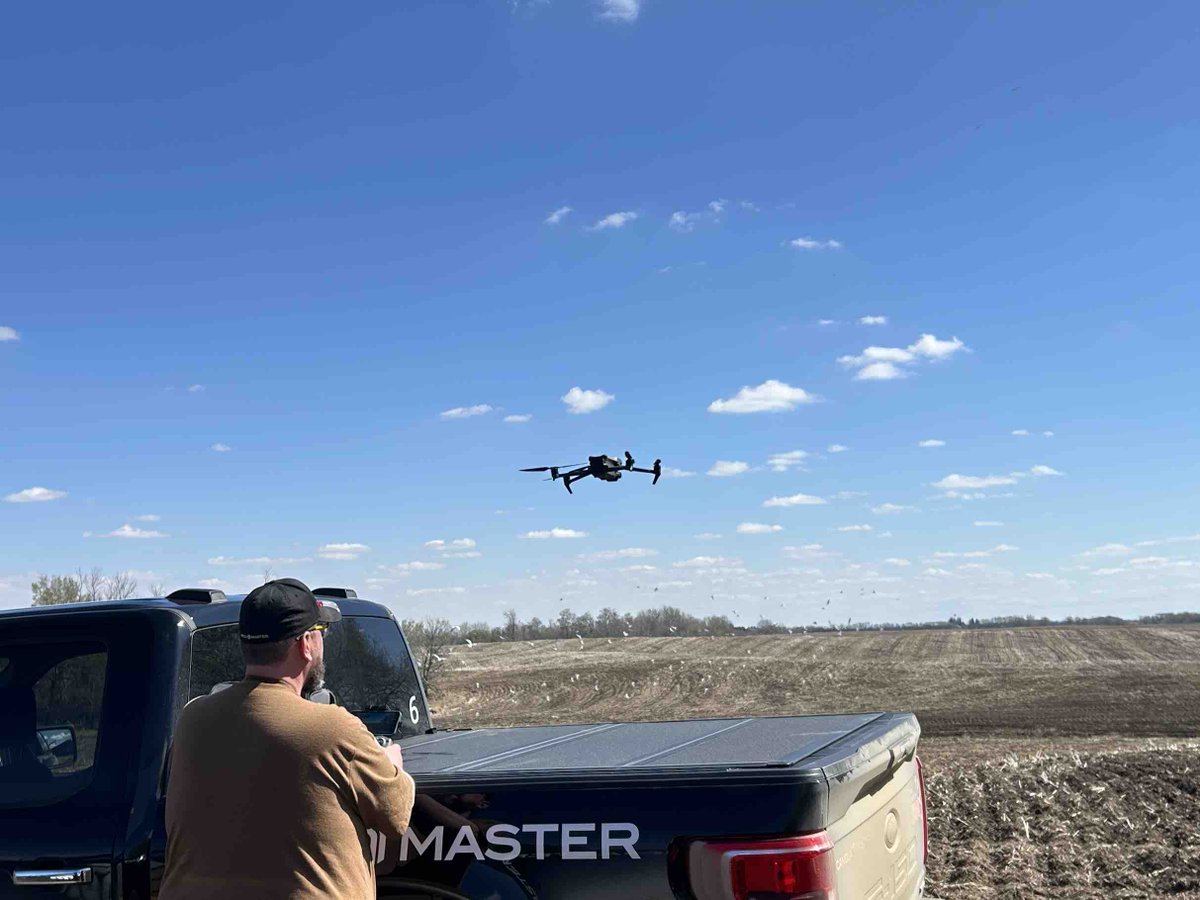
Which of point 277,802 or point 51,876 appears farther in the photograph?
point 51,876

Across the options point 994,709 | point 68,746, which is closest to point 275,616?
point 68,746

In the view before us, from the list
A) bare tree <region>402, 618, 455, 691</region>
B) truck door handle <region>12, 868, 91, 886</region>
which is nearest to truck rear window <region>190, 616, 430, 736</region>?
truck door handle <region>12, 868, 91, 886</region>

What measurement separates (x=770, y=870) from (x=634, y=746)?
113 centimetres

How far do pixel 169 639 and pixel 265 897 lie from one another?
1.26m

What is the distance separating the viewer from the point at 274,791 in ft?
8.57

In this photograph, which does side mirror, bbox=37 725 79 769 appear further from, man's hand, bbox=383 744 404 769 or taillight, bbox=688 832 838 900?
taillight, bbox=688 832 838 900

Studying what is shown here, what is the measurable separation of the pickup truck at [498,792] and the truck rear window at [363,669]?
2 centimetres

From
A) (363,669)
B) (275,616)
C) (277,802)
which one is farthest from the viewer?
(363,669)

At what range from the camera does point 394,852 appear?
3043mm

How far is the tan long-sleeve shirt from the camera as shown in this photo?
2598mm

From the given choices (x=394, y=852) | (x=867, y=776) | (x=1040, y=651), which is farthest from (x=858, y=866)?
(x=1040, y=651)

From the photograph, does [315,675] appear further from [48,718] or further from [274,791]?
[48,718]

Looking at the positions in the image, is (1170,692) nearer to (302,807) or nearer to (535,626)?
(302,807)

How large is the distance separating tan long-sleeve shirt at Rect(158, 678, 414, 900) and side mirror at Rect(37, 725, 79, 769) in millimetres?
1119
